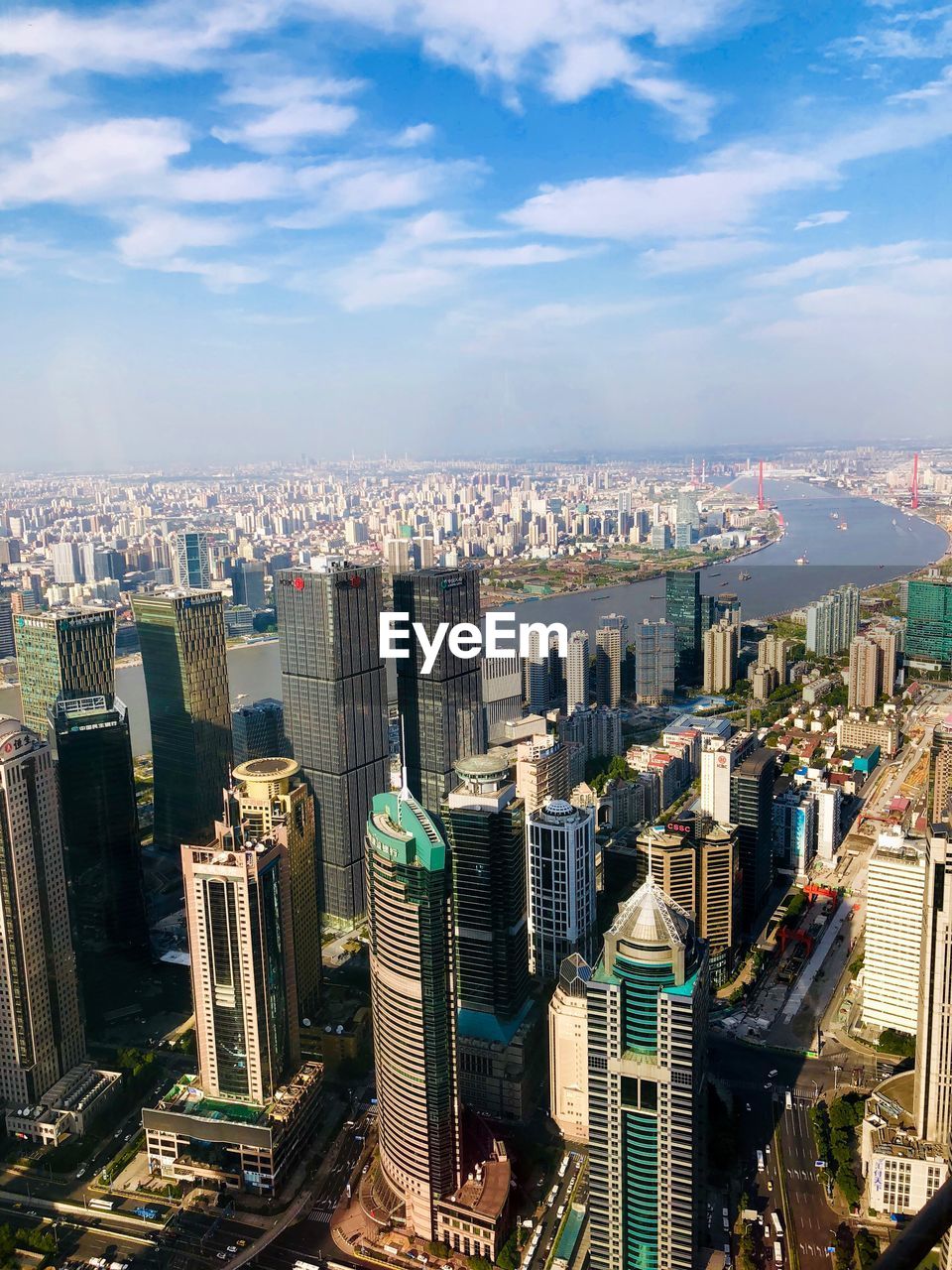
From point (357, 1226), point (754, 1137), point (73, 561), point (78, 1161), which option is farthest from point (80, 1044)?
point (73, 561)

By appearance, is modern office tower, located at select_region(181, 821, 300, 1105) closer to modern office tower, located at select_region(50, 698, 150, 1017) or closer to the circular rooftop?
the circular rooftop

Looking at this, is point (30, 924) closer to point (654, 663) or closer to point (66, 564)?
point (66, 564)

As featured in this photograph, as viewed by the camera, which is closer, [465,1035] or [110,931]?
[465,1035]

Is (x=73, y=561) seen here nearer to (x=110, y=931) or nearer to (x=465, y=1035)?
(x=110, y=931)

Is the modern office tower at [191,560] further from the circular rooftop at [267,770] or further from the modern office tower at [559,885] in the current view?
the modern office tower at [559,885]

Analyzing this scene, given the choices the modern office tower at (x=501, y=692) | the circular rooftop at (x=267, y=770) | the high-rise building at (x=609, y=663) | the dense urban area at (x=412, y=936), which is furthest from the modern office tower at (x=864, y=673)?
the circular rooftop at (x=267, y=770)
